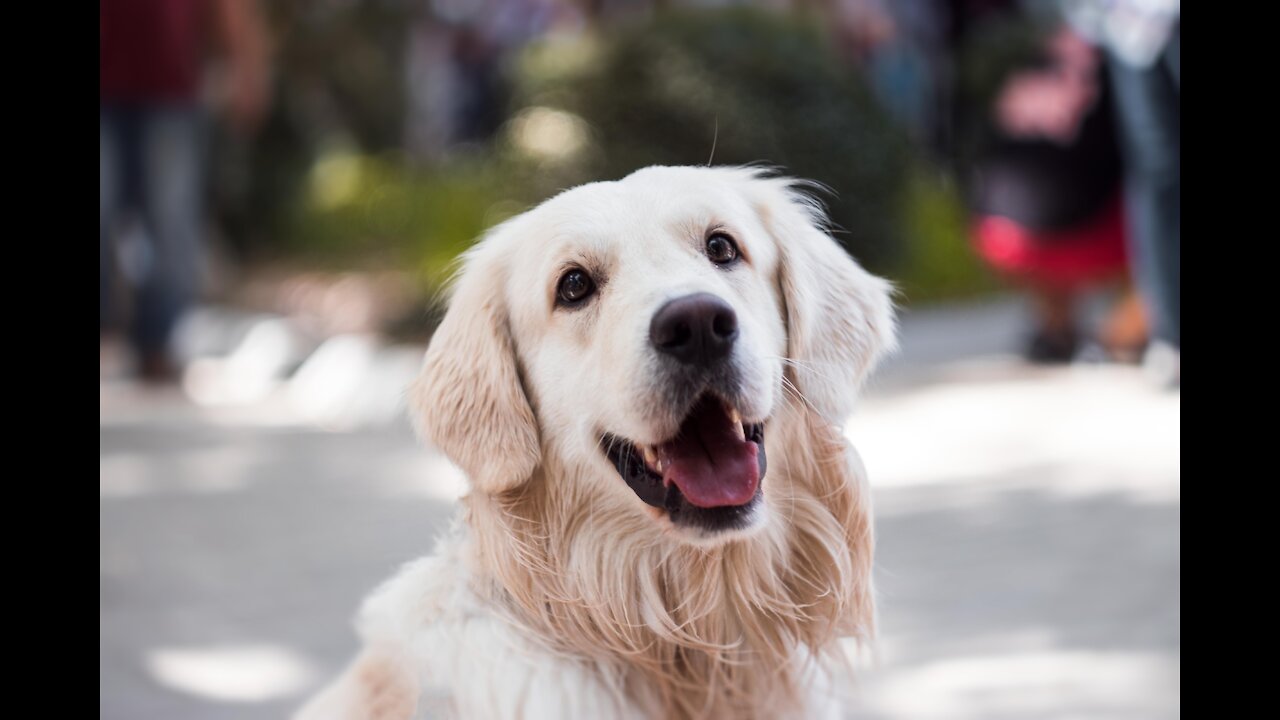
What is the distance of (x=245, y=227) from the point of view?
45.0 feet

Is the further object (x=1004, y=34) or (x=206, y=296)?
(x=1004, y=34)

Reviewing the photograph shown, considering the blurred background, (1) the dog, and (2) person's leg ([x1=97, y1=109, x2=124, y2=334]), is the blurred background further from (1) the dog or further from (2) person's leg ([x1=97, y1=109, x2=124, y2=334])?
(1) the dog

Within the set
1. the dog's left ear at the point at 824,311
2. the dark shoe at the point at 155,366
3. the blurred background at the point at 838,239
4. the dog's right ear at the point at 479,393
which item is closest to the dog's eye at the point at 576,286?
the dog's right ear at the point at 479,393

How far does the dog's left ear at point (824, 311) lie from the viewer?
264 centimetres

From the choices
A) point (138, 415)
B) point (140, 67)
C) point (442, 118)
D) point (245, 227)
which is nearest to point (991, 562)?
point (138, 415)

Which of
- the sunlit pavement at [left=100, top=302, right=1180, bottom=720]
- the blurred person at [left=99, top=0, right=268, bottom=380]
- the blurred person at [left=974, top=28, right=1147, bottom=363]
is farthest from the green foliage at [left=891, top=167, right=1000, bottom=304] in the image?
the blurred person at [left=99, top=0, right=268, bottom=380]

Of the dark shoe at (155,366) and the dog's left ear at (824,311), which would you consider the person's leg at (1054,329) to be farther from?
the dog's left ear at (824,311)

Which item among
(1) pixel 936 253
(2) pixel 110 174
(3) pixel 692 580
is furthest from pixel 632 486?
(1) pixel 936 253

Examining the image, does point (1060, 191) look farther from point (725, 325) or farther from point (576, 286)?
point (725, 325)

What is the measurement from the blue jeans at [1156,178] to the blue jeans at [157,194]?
5.31 m

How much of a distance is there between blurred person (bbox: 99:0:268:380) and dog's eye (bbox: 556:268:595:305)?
5.64m

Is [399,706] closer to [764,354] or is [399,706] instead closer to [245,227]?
[764,354]

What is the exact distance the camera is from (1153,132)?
6.83 metres

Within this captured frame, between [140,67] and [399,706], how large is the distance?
19.6 feet
